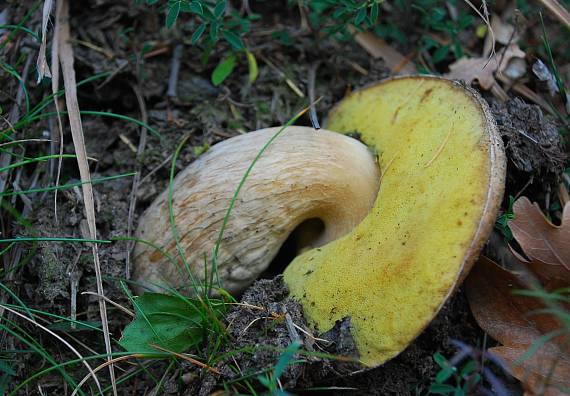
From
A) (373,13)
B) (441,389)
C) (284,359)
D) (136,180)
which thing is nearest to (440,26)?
(373,13)

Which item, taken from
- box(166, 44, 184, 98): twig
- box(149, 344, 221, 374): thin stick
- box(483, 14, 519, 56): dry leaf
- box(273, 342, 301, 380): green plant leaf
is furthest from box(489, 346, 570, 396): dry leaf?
box(166, 44, 184, 98): twig

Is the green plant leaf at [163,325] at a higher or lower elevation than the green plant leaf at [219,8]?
lower

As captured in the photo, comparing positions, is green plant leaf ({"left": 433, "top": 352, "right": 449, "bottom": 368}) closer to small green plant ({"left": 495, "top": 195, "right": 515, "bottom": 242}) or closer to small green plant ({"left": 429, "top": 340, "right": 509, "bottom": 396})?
small green plant ({"left": 429, "top": 340, "right": 509, "bottom": 396})

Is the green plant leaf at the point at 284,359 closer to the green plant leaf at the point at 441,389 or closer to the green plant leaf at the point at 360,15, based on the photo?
the green plant leaf at the point at 441,389

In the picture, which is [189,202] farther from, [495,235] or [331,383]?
[495,235]

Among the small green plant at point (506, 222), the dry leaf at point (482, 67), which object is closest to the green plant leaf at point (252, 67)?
the dry leaf at point (482, 67)

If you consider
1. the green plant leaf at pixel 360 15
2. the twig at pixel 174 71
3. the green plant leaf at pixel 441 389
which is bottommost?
the green plant leaf at pixel 441 389
